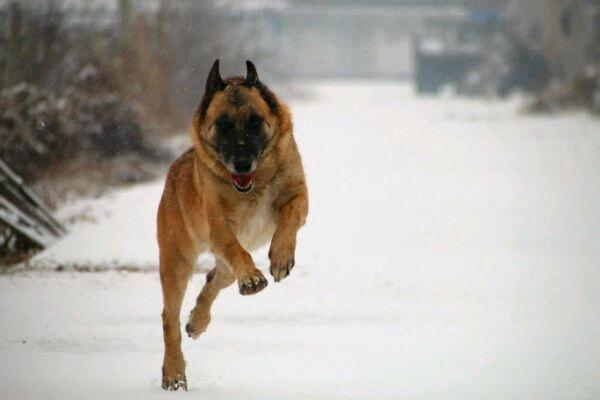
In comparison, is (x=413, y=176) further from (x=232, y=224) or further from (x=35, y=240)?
(x=232, y=224)

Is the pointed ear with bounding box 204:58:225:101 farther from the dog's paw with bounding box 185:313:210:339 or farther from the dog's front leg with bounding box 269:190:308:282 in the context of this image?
the dog's paw with bounding box 185:313:210:339

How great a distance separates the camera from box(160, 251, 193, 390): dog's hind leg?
5895 mm

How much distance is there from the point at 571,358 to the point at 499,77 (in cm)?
3771

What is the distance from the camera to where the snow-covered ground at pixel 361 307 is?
619 centimetres

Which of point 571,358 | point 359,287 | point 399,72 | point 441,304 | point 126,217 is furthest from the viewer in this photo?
point 399,72

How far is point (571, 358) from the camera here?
6.71 meters

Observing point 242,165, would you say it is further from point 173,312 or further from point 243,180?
point 173,312

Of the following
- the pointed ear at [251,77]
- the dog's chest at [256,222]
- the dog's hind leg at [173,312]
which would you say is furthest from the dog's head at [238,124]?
the dog's hind leg at [173,312]

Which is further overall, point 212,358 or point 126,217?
point 126,217

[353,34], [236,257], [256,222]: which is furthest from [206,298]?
[353,34]

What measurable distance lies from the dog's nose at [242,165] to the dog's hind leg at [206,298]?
93 cm

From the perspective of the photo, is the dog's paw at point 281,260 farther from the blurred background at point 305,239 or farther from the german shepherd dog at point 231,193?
the blurred background at point 305,239

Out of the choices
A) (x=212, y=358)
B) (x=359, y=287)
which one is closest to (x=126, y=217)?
(x=359, y=287)

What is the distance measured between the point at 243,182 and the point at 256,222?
1.01 feet
